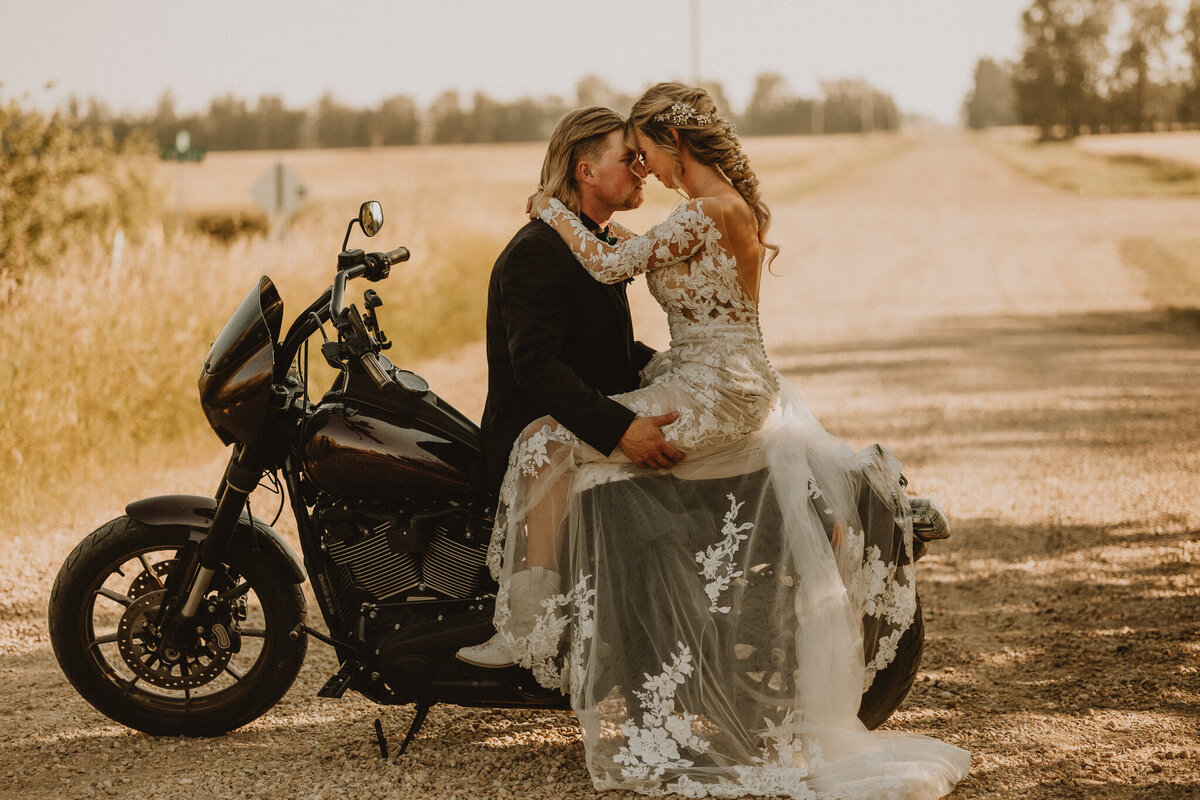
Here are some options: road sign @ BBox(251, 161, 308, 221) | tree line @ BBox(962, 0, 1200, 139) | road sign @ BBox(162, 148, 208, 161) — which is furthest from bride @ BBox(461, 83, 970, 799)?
tree line @ BBox(962, 0, 1200, 139)

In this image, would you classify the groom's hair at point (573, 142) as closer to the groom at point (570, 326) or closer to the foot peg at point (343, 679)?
the groom at point (570, 326)

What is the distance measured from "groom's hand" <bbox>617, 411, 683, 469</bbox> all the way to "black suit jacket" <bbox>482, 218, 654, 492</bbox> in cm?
4

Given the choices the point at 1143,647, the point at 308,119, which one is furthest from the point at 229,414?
the point at 308,119

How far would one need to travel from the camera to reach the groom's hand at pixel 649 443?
10.8ft

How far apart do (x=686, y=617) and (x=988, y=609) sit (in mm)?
2245

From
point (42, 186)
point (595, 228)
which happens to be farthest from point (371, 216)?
point (42, 186)

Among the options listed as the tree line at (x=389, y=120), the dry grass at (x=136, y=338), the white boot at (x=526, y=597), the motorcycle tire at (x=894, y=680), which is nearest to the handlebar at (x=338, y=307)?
the white boot at (x=526, y=597)

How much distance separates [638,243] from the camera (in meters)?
3.33

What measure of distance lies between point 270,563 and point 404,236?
10930mm

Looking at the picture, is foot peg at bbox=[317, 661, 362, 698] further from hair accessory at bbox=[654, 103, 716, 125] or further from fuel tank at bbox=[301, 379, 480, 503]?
hair accessory at bbox=[654, 103, 716, 125]

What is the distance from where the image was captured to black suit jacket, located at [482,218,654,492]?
10.7 feet

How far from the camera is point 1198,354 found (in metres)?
11.5

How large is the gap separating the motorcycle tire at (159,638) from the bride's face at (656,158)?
5.71 ft

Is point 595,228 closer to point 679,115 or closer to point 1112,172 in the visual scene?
point 679,115
